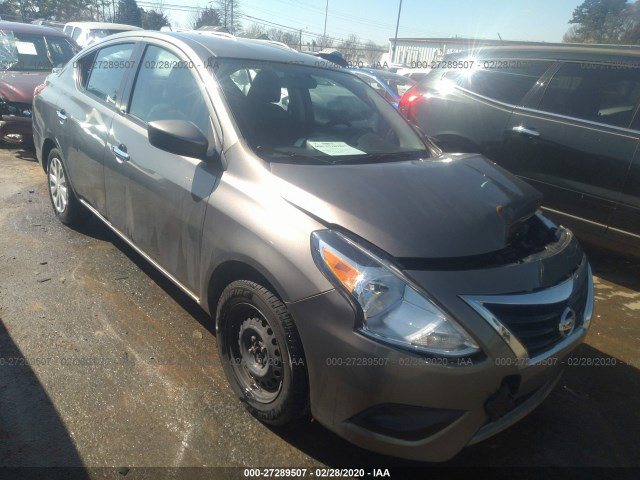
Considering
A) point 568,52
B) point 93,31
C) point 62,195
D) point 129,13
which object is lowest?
point 62,195

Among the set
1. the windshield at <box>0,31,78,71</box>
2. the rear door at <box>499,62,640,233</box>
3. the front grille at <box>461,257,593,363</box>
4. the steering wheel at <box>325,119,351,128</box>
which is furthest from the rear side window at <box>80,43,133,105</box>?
the windshield at <box>0,31,78,71</box>

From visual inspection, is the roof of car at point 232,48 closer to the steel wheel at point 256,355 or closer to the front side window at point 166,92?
the front side window at point 166,92

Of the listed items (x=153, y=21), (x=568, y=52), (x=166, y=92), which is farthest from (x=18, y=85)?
(x=153, y=21)

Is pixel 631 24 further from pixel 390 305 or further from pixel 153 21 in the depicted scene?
pixel 153 21

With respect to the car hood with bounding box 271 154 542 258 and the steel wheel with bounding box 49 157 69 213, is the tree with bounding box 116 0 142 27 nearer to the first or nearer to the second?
the steel wheel with bounding box 49 157 69 213

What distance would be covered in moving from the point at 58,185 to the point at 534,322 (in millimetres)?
4133

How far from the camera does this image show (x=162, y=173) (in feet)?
9.10

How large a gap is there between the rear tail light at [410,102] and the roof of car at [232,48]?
211cm

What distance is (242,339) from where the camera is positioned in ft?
7.76

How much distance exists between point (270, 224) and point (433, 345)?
0.85m

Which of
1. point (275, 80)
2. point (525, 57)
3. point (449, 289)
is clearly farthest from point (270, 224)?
point (525, 57)

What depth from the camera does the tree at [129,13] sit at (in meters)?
37.2

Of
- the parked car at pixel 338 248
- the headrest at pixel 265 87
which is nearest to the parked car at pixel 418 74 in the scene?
the parked car at pixel 338 248

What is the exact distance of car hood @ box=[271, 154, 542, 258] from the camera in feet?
6.48
